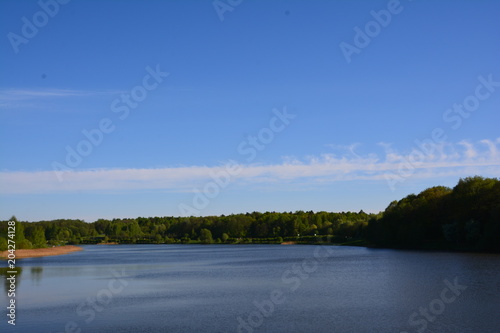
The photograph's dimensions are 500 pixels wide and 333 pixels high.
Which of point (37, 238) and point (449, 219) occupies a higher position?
point (449, 219)

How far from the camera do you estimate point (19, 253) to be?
338 feet

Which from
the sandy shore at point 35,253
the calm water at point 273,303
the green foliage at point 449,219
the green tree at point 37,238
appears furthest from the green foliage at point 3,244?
the green foliage at point 449,219

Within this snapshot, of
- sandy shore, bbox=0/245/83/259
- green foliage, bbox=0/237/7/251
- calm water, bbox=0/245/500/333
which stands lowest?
calm water, bbox=0/245/500/333

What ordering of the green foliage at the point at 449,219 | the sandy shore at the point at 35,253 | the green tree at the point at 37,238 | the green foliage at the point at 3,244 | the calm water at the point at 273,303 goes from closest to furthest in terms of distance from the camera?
1. the calm water at the point at 273,303
2. the green foliage at the point at 449,219
3. the green foliage at the point at 3,244
4. the sandy shore at the point at 35,253
5. the green tree at the point at 37,238

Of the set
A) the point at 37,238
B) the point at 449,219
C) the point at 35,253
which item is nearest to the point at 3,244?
the point at 35,253

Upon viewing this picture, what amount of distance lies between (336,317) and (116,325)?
37.6 feet

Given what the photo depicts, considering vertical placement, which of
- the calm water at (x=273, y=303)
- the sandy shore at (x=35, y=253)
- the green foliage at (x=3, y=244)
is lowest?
the calm water at (x=273, y=303)

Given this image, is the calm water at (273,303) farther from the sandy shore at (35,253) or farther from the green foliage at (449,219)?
the sandy shore at (35,253)

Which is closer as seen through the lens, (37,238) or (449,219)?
(449,219)

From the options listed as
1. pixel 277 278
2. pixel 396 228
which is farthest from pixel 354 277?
pixel 396 228

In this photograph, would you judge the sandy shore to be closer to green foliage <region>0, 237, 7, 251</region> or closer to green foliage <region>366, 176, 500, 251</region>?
green foliage <region>0, 237, 7, 251</region>

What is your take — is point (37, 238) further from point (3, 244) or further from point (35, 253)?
point (3, 244)

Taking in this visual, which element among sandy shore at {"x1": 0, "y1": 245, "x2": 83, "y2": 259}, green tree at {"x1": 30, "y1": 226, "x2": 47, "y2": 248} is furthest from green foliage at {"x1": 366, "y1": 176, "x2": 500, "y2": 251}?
green tree at {"x1": 30, "y1": 226, "x2": 47, "y2": 248}

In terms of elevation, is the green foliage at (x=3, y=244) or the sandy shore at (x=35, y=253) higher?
the green foliage at (x=3, y=244)
